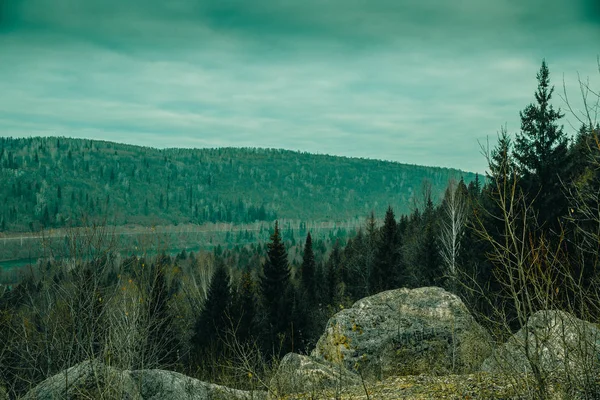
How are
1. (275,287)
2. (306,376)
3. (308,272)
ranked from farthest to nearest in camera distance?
(308,272)
(275,287)
(306,376)

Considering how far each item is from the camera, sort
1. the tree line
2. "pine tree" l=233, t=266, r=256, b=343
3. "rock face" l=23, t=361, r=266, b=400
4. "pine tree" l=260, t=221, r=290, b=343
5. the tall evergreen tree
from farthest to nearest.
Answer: the tall evergreen tree, "pine tree" l=260, t=221, r=290, b=343, "pine tree" l=233, t=266, r=256, b=343, "rock face" l=23, t=361, r=266, b=400, the tree line

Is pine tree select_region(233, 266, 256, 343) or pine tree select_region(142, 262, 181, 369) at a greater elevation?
pine tree select_region(142, 262, 181, 369)

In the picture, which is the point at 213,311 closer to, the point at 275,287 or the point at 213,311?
the point at 213,311

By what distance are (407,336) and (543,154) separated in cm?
1897

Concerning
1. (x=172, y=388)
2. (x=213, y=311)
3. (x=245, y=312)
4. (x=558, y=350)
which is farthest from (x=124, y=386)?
(x=213, y=311)

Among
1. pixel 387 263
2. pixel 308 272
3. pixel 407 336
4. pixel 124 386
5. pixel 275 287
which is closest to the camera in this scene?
pixel 124 386

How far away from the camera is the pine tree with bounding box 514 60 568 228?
91.4 ft

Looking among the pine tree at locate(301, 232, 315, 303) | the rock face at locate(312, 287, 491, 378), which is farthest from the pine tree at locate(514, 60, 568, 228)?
the pine tree at locate(301, 232, 315, 303)

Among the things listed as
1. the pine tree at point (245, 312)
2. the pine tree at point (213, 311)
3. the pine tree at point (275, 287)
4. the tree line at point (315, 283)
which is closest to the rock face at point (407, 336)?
the tree line at point (315, 283)

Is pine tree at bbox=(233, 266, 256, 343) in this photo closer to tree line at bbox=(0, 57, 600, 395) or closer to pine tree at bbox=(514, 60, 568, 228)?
tree line at bbox=(0, 57, 600, 395)

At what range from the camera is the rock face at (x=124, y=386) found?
9469mm

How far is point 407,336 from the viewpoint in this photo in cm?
1500

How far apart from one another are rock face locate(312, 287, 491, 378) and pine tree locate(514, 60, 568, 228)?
1478 cm

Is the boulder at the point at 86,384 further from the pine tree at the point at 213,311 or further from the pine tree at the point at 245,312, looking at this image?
the pine tree at the point at 213,311
